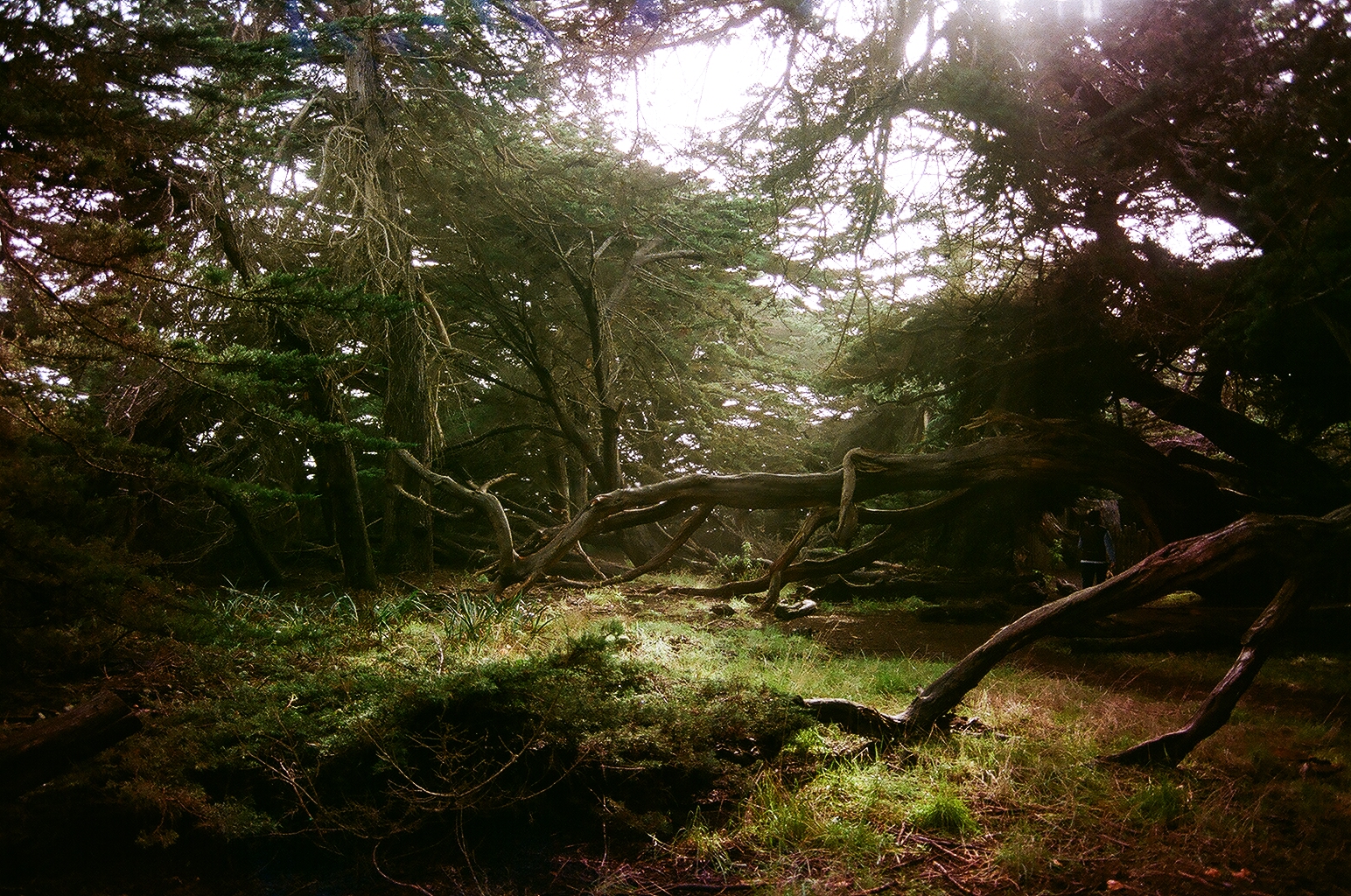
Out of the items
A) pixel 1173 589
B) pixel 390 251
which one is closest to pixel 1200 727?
pixel 1173 589

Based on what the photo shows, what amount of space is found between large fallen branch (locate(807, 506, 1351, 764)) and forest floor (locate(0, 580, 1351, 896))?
21 centimetres

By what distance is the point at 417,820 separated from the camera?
143 inches

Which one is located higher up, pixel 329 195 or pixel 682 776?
pixel 329 195

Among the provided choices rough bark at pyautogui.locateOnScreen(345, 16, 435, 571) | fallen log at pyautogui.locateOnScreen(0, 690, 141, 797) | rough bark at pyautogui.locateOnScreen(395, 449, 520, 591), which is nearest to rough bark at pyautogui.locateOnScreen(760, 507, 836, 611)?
rough bark at pyautogui.locateOnScreen(395, 449, 520, 591)

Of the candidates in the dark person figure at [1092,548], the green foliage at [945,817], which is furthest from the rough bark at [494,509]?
the dark person figure at [1092,548]

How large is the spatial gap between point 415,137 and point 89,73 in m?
5.83

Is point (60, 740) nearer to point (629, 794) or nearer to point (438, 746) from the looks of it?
point (438, 746)

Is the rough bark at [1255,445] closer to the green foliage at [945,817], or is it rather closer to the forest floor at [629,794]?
the forest floor at [629,794]

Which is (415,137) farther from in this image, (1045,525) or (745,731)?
(1045,525)

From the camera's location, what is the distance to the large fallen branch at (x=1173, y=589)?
449 cm

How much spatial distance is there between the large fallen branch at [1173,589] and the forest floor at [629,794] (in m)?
0.21

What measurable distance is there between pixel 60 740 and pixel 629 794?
2578 millimetres

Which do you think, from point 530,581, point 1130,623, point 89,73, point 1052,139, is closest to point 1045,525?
point 1130,623

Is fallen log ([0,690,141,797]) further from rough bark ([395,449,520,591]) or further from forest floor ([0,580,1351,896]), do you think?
rough bark ([395,449,520,591])
